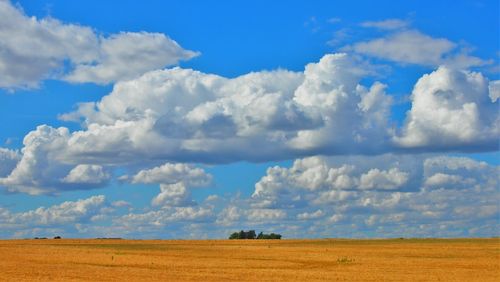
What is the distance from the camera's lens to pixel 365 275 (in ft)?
209

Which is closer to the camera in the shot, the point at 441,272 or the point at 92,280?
the point at 92,280

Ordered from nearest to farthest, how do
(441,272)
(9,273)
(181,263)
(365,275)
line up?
(9,273)
(365,275)
(441,272)
(181,263)

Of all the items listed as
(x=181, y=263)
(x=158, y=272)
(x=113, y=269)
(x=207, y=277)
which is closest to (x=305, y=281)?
(x=207, y=277)

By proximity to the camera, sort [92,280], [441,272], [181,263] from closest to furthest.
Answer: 1. [92,280]
2. [441,272]
3. [181,263]

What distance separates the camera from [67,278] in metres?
55.9

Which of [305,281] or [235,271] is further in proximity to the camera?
[235,271]

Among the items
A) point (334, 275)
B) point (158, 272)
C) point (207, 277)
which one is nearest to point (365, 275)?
point (334, 275)

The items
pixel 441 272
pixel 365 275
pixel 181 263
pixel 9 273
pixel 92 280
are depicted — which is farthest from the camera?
pixel 181 263

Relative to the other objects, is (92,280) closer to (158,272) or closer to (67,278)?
(67,278)

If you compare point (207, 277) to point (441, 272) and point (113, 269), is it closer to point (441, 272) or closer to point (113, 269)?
point (113, 269)

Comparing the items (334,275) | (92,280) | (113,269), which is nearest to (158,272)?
(113,269)

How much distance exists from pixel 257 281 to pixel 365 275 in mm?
11855

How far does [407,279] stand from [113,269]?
26.0 meters

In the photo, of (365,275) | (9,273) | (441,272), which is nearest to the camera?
(9,273)
